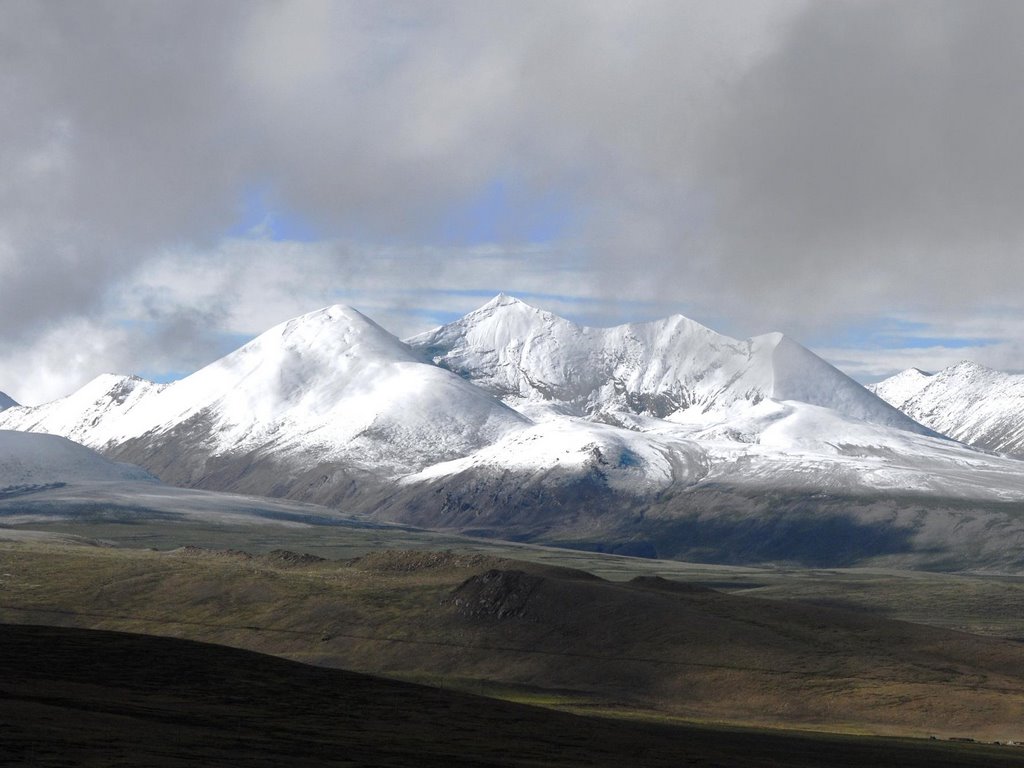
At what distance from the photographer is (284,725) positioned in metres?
98.8

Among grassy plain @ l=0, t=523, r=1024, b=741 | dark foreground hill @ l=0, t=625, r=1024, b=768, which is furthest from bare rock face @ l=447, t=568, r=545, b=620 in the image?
dark foreground hill @ l=0, t=625, r=1024, b=768

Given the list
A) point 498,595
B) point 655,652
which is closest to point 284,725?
point 655,652

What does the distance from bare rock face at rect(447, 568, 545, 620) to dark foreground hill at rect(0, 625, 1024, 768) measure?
2279 inches

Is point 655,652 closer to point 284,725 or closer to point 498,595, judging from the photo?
point 498,595

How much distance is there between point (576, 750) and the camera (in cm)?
10181

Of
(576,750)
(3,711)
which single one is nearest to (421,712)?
(576,750)

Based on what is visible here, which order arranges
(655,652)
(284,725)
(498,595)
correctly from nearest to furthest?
(284,725), (655,652), (498,595)

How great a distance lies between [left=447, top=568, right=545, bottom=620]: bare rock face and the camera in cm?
19038

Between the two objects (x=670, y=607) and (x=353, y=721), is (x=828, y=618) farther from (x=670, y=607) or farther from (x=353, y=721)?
(x=353, y=721)

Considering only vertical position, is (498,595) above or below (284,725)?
above

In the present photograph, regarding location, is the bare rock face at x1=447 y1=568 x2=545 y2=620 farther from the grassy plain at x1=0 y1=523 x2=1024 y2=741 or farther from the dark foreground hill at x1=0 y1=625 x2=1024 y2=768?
the dark foreground hill at x1=0 y1=625 x2=1024 y2=768

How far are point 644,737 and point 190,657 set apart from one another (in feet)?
121

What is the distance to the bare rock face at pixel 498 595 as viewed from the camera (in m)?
190

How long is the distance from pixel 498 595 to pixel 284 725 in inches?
3772
